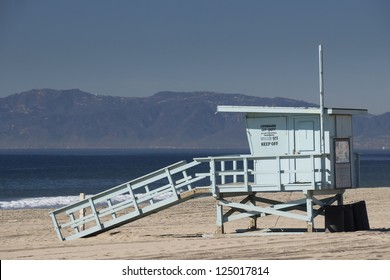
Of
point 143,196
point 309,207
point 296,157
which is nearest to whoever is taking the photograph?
point 296,157

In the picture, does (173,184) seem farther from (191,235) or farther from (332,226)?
(332,226)

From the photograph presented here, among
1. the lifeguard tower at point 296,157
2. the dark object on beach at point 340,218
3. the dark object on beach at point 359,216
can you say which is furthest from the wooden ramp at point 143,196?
the dark object on beach at point 359,216

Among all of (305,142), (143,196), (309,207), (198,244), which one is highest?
(305,142)

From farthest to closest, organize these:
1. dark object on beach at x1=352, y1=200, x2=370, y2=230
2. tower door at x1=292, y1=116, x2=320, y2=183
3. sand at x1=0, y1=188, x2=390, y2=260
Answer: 1. dark object on beach at x1=352, y1=200, x2=370, y2=230
2. tower door at x1=292, y1=116, x2=320, y2=183
3. sand at x1=0, y1=188, x2=390, y2=260

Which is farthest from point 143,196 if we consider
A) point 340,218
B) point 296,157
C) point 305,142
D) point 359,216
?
point 359,216

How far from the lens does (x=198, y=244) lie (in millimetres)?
21078

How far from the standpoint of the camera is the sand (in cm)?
1920

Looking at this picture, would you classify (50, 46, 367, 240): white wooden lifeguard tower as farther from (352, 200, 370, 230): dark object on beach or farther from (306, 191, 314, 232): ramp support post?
(352, 200, 370, 230): dark object on beach

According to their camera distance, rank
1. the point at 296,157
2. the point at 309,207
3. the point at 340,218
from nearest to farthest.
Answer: the point at 296,157 < the point at 340,218 < the point at 309,207

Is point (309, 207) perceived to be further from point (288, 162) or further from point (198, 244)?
point (198, 244)

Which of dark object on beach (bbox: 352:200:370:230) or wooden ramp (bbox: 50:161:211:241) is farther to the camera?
wooden ramp (bbox: 50:161:211:241)

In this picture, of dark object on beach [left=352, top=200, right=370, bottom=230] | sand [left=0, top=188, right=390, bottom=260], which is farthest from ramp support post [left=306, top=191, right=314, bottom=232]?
dark object on beach [left=352, top=200, right=370, bottom=230]

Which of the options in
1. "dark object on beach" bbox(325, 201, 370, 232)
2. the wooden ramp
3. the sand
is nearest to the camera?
the sand

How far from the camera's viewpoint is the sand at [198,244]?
19203mm
